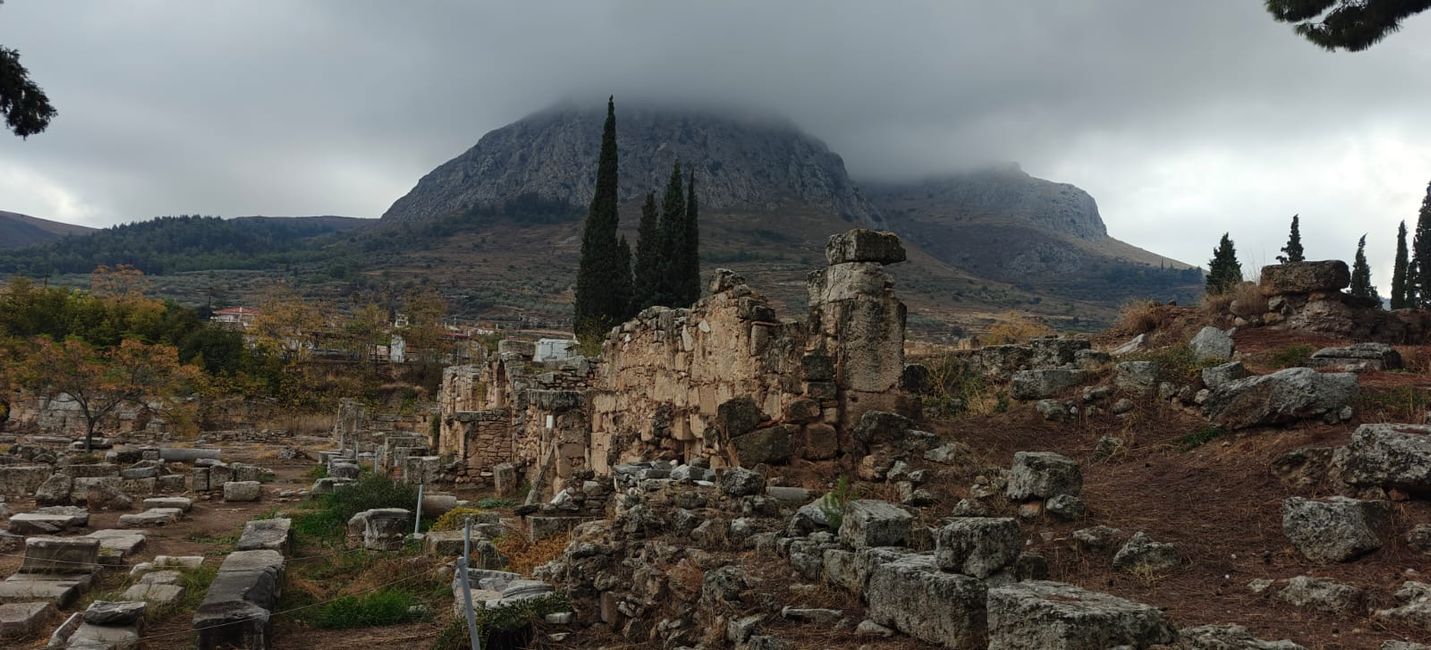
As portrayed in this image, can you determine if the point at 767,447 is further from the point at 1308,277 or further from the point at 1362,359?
the point at 1308,277

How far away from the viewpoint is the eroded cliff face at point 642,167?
508ft

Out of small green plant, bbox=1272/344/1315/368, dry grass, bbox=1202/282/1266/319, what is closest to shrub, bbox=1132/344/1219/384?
small green plant, bbox=1272/344/1315/368

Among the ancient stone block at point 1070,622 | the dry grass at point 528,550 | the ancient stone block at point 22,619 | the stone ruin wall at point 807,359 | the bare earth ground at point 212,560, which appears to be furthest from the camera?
the dry grass at point 528,550

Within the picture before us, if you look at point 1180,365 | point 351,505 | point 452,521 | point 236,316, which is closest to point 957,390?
point 1180,365

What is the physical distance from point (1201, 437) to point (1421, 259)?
3482 cm

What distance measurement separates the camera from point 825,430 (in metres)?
8.42

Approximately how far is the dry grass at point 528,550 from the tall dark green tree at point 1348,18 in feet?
46.2

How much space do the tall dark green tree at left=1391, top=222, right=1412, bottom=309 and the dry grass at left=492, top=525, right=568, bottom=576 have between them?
36744mm

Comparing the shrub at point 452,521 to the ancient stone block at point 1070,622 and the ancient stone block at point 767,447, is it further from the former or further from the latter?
the ancient stone block at point 1070,622

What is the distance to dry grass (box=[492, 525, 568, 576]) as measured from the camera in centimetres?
948

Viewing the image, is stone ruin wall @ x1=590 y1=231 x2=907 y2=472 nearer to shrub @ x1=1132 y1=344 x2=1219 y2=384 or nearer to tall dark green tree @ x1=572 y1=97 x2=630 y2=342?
shrub @ x1=1132 y1=344 x2=1219 y2=384

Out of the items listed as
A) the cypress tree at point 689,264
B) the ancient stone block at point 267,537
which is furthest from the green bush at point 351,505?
the cypress tree at point 689,264

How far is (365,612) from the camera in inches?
348

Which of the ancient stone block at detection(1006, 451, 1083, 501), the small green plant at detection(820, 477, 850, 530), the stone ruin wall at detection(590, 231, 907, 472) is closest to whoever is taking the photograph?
the ancient stone block at detection(1006, 451, 1083, 501)
